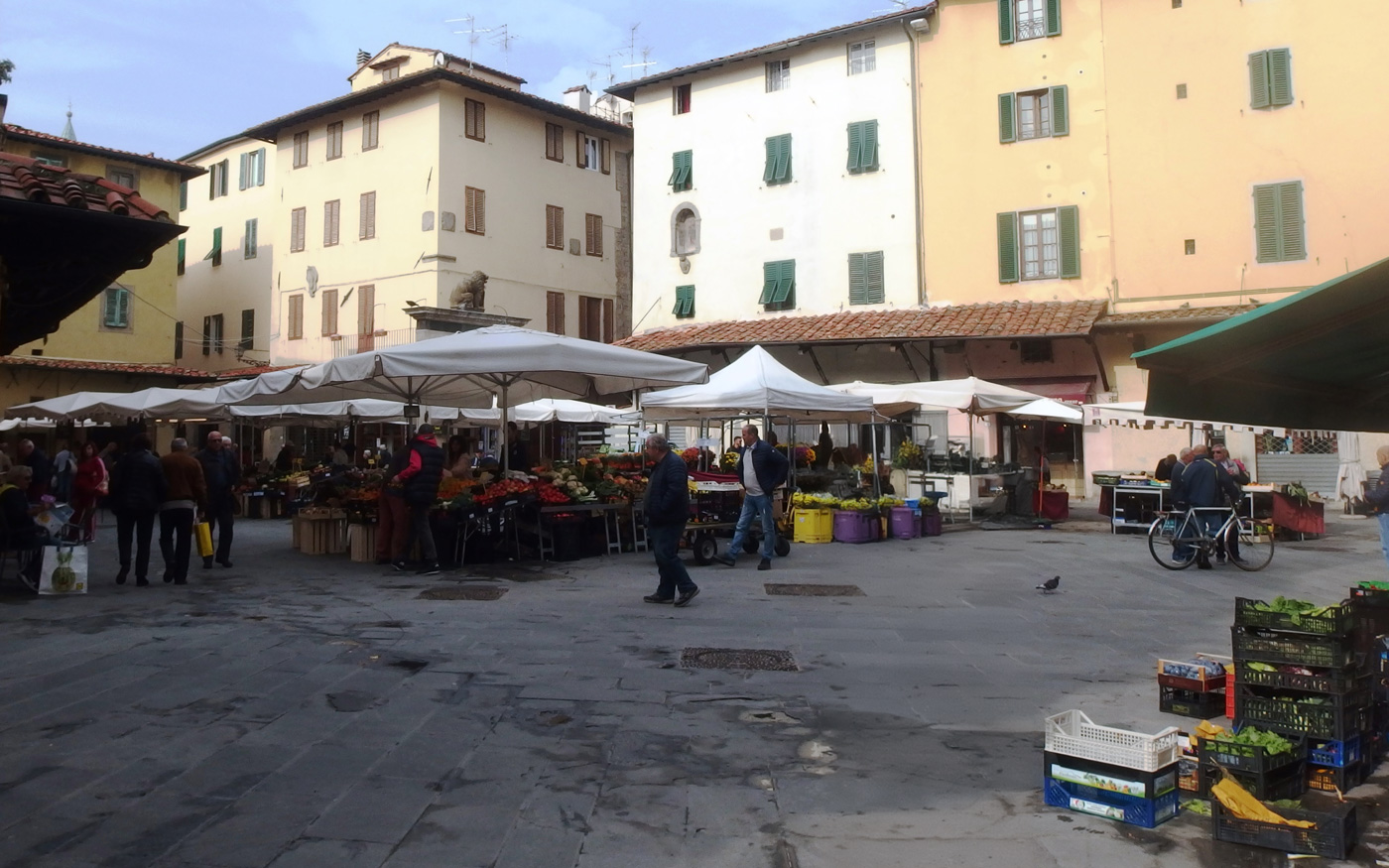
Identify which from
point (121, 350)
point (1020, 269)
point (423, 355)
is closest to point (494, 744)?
point (423, 355)

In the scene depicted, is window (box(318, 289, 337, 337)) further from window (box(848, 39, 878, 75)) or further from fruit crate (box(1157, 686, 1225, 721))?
fruit crate (box(1157, 686, 1225, 721))

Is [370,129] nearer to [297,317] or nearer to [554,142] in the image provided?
A: [554,142]

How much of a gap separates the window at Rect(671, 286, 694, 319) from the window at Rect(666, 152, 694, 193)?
107 inches

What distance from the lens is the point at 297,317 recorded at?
3225cm

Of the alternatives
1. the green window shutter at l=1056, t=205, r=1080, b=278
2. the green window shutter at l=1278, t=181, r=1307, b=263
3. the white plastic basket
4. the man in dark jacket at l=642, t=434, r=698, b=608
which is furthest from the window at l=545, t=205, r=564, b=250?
the white plastic basket

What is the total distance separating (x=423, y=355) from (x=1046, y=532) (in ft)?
33.8

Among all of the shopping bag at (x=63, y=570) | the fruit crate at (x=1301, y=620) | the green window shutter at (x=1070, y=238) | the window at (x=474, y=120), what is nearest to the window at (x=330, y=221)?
the window at (x=474, y=120)

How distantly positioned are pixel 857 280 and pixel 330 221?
55.8 feet

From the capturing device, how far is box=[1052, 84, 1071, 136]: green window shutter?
22562 mm

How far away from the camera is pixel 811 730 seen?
510 cm

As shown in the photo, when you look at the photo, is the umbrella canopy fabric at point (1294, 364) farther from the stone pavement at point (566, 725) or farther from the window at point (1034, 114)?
the window at point (1034, 114)

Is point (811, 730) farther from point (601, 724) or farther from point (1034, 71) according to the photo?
point (1034, 71)

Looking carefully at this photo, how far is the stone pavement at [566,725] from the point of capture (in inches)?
145

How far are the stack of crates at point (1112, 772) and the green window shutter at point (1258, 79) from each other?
816 inches
